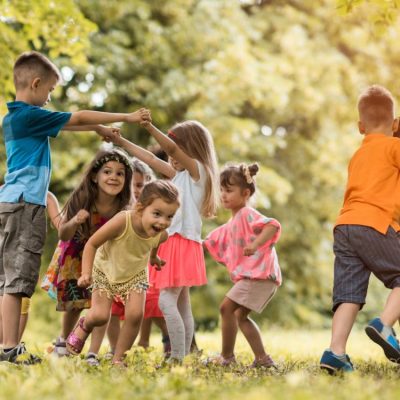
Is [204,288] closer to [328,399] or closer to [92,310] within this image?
[92,310]

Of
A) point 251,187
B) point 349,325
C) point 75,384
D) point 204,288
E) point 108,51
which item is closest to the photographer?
point 75,384

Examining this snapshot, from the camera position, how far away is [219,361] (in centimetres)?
574

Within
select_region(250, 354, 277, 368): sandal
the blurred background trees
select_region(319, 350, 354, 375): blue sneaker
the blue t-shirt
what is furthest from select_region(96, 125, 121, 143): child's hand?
the blurred background trees

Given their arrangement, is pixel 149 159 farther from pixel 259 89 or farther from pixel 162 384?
pixel 259 89

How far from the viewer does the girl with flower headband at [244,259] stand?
5723 mm

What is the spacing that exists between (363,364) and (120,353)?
1931mm

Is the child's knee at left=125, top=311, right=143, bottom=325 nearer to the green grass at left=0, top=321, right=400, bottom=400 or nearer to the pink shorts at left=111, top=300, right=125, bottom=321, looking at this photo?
the green grass at left=0, top=321, right=400, bottom=400

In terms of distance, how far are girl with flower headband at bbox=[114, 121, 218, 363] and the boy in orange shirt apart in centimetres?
120

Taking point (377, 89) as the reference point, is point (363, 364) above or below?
below

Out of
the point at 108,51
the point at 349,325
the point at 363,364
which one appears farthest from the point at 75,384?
the point at 108,51

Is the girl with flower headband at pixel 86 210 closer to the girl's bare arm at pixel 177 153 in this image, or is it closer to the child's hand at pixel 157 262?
the girl's bare arm at pixel 177 153

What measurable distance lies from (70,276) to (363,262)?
2.33m

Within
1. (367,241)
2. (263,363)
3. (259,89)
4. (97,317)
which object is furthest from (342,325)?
(259,89)

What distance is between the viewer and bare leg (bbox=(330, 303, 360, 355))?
477cm
